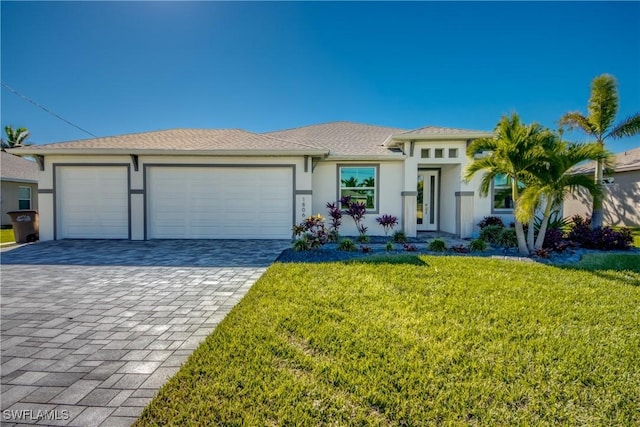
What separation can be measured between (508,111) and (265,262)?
717 centimetres

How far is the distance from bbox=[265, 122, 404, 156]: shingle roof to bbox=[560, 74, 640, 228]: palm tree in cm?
775

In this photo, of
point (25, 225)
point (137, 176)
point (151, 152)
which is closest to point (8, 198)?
point (25, 225)

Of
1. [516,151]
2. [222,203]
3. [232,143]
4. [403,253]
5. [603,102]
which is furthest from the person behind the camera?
[603,102]

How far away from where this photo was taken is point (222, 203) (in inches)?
406

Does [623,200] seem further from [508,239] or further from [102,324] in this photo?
[102,324]

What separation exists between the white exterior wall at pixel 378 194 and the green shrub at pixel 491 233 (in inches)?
111

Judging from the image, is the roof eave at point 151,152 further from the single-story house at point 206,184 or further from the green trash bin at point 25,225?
the green trash bin at point 25,225

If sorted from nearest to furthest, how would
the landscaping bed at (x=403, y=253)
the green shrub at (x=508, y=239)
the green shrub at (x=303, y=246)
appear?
1. the landscaping bed at (x=403, y=253)
2. the green shrub at (x=303, y=246)
3. the green shrub at (x=508, y=239)

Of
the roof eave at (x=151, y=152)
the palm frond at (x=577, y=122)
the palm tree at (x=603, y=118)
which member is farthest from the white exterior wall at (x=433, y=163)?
the palm frond at (x=577, y=122)

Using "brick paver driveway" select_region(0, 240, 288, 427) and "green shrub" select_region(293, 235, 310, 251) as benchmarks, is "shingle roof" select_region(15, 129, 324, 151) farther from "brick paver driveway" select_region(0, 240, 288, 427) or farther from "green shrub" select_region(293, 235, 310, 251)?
"brick paver driveway" select_region(0, 240, 288, 427)

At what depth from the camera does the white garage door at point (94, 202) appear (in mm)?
10176

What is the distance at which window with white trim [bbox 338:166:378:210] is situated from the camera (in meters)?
11.0

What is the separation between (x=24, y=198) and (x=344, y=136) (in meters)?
19.8

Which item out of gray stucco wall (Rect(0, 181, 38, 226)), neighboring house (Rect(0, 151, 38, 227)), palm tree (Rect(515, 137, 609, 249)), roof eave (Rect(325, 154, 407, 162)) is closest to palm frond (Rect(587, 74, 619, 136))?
palm tree (Rect(515, 137, 609, 249))
